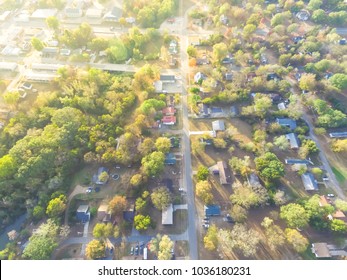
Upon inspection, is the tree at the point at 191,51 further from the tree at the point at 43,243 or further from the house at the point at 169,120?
the tree at the point at 43,243

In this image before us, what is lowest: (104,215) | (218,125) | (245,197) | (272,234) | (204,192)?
(272,234)

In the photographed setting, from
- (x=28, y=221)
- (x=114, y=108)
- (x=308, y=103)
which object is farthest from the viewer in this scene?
(x=308, y=103)

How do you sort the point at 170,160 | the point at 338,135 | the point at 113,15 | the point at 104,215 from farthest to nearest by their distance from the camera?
the point at 113,15 < the point at 338,135 < the point at 170,160 < the point at 104,215

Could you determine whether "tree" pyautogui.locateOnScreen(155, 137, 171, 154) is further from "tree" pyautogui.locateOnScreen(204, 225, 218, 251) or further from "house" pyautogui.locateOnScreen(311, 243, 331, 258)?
"house" pyautogui.locateOnScreen(311, 243, 331, 258)

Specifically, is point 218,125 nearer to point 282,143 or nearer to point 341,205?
point 282,143

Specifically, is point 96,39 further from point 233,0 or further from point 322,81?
point 322,81

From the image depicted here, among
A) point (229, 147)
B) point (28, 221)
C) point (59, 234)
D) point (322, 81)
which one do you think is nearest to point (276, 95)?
point (322, 81)

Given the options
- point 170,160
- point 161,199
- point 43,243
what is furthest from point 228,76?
point 43,243
